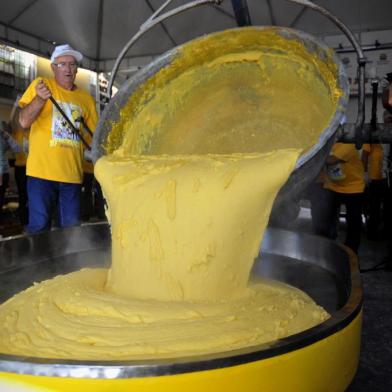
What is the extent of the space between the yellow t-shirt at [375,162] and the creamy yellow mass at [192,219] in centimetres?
314

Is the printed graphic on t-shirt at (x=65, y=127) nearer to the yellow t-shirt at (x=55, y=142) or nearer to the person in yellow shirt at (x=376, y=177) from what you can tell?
the yellow t-shirt at (x=55, y=142)

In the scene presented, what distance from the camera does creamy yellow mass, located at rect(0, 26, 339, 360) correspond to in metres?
1.10

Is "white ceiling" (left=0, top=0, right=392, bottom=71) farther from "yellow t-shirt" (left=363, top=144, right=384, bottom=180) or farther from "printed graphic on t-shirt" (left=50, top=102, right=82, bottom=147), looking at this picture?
"printed graphic on t-shirt" (left=50, top=102, right=82, bottom=147)

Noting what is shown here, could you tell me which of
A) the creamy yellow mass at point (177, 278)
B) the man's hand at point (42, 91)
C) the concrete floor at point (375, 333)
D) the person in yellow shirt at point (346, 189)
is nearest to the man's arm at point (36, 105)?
the man's hand at point (42, 91)

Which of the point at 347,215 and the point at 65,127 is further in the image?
the point at 347,215

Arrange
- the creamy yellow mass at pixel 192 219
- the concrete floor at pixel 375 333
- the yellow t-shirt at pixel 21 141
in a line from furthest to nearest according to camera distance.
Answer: the yellow t-shirt at pixel 21 141 < the concrete floor at pixel 375 333 < the creamy yellow mass at pixel 192 219

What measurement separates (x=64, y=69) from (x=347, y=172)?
85.6 inches

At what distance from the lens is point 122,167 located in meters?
1.59

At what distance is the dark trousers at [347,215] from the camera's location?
350 centimetres

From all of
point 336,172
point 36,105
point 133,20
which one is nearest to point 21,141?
point 133,20

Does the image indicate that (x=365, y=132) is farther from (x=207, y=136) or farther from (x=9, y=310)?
(x=9, y=310)

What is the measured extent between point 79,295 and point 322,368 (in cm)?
69

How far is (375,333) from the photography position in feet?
6.53

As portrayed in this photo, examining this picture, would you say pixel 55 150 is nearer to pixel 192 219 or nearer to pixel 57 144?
pixel 57 144
